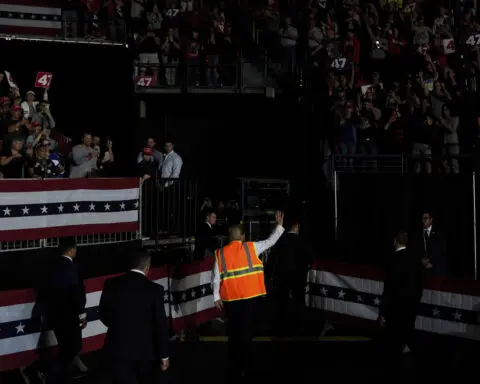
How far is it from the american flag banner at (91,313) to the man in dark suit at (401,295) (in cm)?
326

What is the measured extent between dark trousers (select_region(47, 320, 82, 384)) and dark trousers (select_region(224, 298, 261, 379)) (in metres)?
2.02

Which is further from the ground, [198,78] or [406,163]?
[198,78]

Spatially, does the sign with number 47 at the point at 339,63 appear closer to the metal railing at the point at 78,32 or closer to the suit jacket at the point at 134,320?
the metal railing at the point at 78,32

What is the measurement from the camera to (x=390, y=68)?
26500 mm

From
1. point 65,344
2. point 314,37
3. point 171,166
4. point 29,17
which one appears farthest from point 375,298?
point 29,17

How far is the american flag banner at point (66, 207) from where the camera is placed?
709 inches

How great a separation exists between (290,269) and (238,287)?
356cm

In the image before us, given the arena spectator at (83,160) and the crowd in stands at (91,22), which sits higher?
the crowd in stands at (91,22)

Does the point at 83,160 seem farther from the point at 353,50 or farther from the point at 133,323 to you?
the point at 133,323

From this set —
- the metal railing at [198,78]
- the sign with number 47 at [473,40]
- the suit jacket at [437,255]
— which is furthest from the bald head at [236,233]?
the metal railing at [198,78]

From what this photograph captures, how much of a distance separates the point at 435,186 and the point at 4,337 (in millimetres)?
10996

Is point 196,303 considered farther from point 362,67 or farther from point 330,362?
point 362,67

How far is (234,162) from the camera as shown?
93.0ft

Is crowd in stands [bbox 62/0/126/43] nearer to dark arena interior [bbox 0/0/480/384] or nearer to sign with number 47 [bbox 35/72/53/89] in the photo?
dark arena interior [bbox 0/0/480/384]
